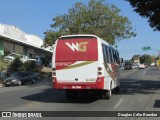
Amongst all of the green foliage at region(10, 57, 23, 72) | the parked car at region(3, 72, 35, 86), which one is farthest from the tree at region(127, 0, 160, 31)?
the green foliage at region(10, 57, 23, 72)

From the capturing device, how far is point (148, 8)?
25031mm

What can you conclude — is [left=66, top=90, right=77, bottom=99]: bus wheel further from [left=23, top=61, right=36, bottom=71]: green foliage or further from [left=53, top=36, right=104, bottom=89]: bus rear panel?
[left=23, top=61, right=36, bottom=71]: green foliage

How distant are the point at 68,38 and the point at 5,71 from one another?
3544 cm

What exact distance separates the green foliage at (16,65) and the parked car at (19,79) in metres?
11.0

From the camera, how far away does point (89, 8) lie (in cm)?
5950

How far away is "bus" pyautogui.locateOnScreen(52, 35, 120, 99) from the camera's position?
18.5m

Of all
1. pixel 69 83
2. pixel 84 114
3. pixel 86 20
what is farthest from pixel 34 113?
pixel 86 20

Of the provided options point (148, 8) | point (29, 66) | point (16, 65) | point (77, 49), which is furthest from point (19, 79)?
point (77, 49)

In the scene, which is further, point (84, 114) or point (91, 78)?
point (91, 78)

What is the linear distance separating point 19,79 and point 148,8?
20089mm

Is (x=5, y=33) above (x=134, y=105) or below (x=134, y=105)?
above

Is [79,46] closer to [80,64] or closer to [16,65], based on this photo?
[80,64]

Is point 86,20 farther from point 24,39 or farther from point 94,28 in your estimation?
point 24,39

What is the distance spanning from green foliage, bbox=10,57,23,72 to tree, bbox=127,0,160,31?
30.4 metres
